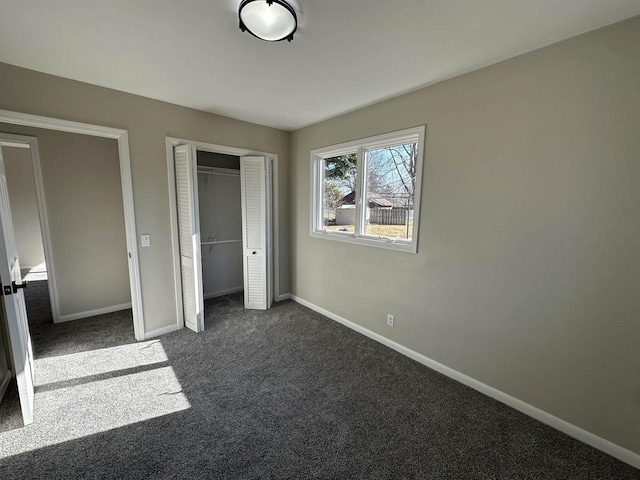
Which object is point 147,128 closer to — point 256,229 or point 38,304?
point 256,229

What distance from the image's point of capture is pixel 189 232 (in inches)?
115

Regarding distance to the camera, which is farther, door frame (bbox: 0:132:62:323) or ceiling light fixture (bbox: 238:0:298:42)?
door frame (bbox: 0:132:62:323)

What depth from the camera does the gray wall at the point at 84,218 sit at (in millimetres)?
3061

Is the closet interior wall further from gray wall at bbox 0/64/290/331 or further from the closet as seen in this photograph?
gray wall at bbox 0/64/290/331

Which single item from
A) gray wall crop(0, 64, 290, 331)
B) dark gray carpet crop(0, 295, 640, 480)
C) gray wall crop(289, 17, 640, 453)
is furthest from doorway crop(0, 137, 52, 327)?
gray wall crop(289, 17, 640, 453)

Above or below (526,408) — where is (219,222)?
above

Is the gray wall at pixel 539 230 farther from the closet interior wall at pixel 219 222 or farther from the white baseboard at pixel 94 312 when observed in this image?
the white baseboard at pixel 94 312

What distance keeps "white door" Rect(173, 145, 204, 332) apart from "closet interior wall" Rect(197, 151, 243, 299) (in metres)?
0.95

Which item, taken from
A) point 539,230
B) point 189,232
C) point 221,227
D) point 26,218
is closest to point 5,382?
point 189,232

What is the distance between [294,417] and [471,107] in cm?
270

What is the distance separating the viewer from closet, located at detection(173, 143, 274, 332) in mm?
2924

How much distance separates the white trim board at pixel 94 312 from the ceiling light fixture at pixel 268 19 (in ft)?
12.5

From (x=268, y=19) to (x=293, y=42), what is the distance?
294mm

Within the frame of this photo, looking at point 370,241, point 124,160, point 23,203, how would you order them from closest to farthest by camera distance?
point 124,160 < point 370,241 < point 23,203
